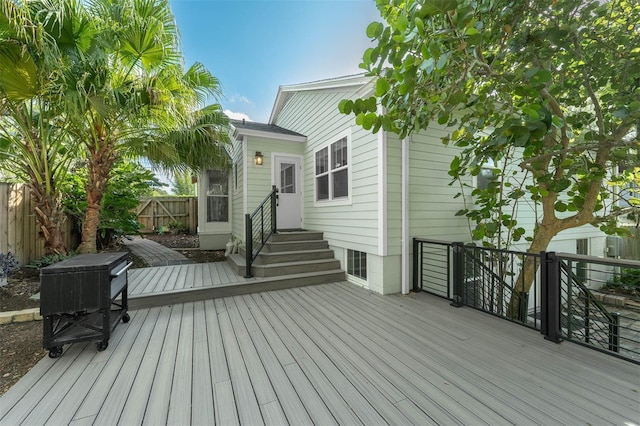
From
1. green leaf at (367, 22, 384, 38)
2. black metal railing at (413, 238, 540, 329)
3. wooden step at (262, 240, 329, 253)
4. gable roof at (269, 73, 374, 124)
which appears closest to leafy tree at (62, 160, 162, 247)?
wooden step at (262, 240, 329, 253)

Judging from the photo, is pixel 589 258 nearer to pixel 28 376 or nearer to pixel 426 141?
pixel 426 141

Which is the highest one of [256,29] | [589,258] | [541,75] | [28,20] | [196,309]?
[256,29]

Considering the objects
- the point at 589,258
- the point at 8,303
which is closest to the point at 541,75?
the point at 589,258

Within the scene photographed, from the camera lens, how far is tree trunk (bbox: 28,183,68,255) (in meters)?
4.02

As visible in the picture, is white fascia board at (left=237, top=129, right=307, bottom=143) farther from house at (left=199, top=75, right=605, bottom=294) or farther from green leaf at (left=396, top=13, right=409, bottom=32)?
green leaf at (left=396, top=13, right=409, bottom=32)

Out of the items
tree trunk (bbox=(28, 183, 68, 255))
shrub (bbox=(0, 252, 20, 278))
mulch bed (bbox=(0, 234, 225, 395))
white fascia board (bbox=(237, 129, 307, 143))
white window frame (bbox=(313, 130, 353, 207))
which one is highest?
white fascia board (bbox=(237, 129, 307, 143))

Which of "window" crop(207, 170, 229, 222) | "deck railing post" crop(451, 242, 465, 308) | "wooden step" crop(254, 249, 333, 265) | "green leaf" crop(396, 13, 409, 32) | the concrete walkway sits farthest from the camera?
"window" crop(207, 170, 229, 222)

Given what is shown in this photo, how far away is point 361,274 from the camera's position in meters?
4.62

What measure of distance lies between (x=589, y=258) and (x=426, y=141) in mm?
2791

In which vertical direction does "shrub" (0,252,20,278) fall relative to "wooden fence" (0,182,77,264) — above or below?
below

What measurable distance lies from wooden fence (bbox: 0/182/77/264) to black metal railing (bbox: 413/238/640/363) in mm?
6632

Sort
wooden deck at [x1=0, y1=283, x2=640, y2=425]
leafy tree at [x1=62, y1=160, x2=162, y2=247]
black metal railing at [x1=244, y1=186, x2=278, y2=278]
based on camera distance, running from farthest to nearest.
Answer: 1. leafy tree at [x1=62, y1=160, x2=162, y2=247]
2. black metal railing at [x1=244, y1=186, x2=278, y2=278]
3. wooden deck at [x1=0, y1=283, x2=640, y2=425]

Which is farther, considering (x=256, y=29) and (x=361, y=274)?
(x=256, y=29)

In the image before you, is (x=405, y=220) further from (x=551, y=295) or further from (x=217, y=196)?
(x=217, y=196)
